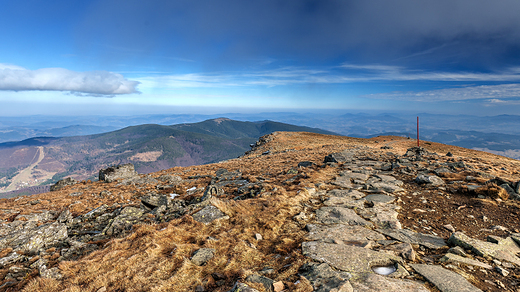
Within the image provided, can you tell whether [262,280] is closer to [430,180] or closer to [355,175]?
[355,175]

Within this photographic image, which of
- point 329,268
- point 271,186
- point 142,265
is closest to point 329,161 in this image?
point 271,186

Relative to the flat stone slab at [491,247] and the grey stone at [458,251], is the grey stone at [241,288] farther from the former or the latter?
the flat stone slab at [491,247]

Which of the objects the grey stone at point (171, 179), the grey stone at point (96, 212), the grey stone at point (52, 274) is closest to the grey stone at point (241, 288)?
the grey stone at point (52, 274)

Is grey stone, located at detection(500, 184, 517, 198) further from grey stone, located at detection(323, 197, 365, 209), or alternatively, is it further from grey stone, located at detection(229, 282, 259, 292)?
grey stone, located at detection(229, 282, 259, 292)

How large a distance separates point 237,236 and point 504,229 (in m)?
9.92

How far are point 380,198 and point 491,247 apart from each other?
471cm

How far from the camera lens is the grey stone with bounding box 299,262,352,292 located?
16.0ft

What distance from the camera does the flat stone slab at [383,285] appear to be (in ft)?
15.9

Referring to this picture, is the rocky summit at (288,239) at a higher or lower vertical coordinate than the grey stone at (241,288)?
lower

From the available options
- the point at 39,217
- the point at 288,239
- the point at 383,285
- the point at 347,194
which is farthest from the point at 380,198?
the point at 39,217

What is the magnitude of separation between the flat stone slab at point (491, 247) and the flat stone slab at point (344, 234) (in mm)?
2200

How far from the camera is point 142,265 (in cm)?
633

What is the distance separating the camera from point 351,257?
6.22 meters

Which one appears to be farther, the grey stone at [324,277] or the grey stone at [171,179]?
the grey stone at [171,179]
